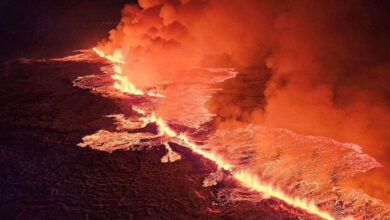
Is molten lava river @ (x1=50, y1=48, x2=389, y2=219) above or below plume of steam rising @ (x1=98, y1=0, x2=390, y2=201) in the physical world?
below

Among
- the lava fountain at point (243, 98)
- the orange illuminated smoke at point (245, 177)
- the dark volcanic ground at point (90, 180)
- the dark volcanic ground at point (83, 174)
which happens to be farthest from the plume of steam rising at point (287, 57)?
the dark volcanic ground at point (90, 180)

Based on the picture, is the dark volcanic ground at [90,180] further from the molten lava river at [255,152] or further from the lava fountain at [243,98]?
the lava fountain at [243,98]

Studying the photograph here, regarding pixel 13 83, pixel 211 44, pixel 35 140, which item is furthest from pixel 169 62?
pixel 35 140

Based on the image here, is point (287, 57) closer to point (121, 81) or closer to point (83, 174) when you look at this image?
point (121, 81)

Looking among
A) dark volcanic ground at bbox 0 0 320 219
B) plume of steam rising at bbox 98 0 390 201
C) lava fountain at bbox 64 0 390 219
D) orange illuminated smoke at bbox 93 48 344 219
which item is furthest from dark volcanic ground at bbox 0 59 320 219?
plume of steam rising at bbox 98 0 390 201

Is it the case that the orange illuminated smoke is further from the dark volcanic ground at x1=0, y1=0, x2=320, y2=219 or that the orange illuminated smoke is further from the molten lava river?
the dark volcanic ground at x1=0, y1=0, x2=320, y2=219

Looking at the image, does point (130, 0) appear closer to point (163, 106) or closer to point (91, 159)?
point (163, 106)

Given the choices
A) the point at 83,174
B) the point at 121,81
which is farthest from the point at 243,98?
the point at 83,174
